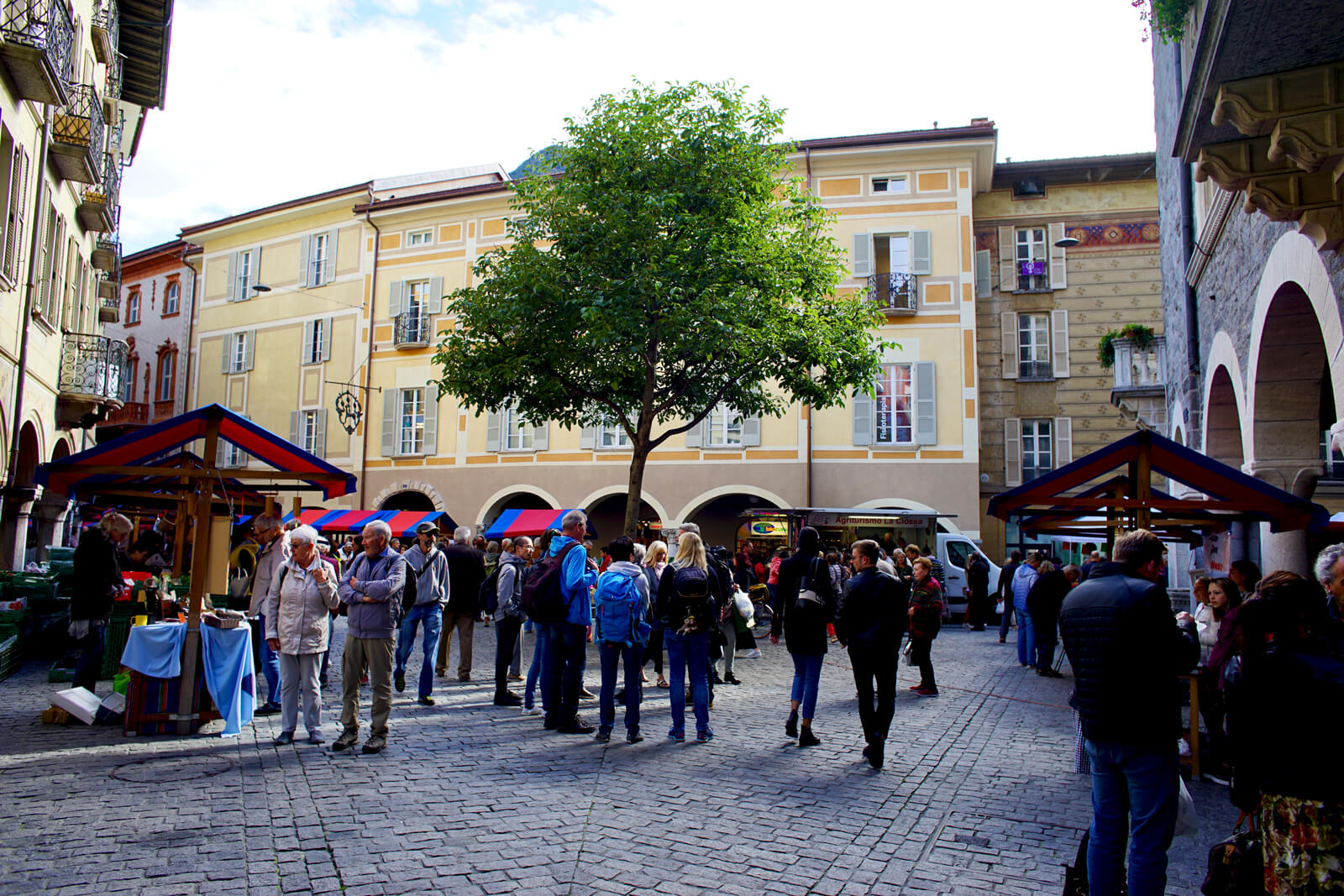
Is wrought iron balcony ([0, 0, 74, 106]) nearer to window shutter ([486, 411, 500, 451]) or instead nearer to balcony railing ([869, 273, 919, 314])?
window shutter ([486, 411, 500, 451])

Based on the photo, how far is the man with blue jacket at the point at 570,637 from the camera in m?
8.29

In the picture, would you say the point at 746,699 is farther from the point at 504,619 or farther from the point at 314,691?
the point at 314,691

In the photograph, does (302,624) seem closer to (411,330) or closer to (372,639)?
(372,639)

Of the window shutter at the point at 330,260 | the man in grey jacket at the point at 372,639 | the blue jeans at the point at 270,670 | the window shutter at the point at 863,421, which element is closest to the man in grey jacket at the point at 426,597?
the blue jeans at the point at 270,670

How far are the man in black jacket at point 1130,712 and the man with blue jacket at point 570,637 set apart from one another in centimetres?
470

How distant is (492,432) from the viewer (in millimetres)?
28266

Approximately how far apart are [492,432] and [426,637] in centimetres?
1891

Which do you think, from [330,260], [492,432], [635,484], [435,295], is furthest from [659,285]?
[330,260]

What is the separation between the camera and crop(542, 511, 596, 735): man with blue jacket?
8.29 metres

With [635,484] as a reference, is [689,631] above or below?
below

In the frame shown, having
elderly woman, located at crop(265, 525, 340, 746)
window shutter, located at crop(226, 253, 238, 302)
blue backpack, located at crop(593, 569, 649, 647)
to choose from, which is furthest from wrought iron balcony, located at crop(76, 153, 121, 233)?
blue backpack, located at crop(593, 569, 649, 647)

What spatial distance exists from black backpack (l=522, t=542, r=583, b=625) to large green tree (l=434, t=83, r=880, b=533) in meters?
7.63

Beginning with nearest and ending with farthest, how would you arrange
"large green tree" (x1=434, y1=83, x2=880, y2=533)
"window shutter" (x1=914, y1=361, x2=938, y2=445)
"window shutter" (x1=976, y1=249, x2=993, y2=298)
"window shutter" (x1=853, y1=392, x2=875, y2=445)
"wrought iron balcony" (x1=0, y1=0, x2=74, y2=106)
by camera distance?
"wrought iron balcony" (x1=0, y1=0, x2=74, y2=106) < "large green tree" (x1=434, y1=83, x2=880, y2=533) < "window shutter" (x1=914, y1=361, x2=938, y2=445) < "window shutter" (x1=853, y1=392, x2=875, y2=445) < "window shutter" (x1=976, y1=249, x2=993, y2=298)

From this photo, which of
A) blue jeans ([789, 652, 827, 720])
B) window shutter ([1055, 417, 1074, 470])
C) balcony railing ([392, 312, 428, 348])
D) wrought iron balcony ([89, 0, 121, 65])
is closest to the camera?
blue jeans ([789, 652, 827, 720])
